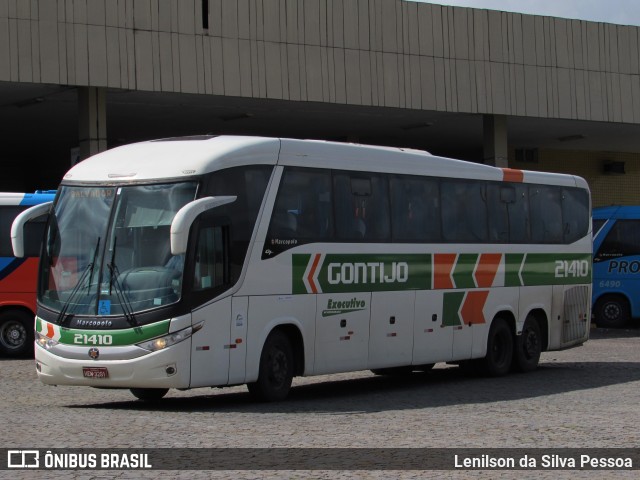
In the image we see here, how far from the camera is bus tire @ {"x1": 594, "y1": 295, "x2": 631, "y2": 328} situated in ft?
103

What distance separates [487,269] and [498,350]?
148 cm

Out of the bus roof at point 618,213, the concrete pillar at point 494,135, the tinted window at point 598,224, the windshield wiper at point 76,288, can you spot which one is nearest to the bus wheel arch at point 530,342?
the windshield wiper at point 76,288

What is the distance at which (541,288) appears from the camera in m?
21.0

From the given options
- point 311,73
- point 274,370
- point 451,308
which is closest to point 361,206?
point 451,308

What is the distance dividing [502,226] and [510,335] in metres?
1.79

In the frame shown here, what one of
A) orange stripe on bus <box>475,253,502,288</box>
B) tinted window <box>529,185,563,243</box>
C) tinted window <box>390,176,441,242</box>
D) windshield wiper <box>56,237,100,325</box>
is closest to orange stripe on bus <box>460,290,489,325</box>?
orange stripe on bus <box>475,253,502,288</box>

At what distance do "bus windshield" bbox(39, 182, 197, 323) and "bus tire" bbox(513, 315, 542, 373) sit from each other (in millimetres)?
8145

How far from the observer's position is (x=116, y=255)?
14.3 metres

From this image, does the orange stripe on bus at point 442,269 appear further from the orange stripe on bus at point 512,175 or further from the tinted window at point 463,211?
the orange stripe on bus at point 512,175

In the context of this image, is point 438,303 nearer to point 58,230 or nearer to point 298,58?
point 58,230

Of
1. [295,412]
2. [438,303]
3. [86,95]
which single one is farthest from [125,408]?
[86,95]

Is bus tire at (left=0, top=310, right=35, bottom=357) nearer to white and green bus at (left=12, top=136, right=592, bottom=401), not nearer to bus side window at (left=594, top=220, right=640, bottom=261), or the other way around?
white and green bus at (left=12, top=136, right=592, bottom=401)

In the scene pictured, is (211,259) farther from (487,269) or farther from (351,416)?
(487,269)

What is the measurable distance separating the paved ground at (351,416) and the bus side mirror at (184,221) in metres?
1.83
